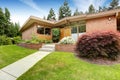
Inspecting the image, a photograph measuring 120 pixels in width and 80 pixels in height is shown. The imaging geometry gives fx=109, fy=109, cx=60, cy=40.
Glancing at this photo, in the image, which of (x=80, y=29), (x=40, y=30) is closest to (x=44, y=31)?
(x=40, y=30)

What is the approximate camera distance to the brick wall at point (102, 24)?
1064 cm

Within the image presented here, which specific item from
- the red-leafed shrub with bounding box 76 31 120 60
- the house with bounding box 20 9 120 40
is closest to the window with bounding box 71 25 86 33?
the house with bounding box 20 9 120 40

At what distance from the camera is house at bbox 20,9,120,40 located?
10.7m

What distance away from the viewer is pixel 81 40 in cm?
742

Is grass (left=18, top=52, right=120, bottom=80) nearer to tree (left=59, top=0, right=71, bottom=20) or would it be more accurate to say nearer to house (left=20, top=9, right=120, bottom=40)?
house (left=20, top=9, right=120, bottom=40)

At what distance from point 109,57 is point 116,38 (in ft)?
4.15

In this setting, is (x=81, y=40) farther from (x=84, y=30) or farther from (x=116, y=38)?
(x=84, y=30)

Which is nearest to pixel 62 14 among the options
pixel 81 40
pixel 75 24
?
pixel 75 24

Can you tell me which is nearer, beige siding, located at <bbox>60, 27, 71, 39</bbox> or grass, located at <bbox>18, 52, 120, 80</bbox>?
grass, located at <bbox>18, 52, 120, 80</bbox>

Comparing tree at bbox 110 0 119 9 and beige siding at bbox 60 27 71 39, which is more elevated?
tree at bbox 110 0 119 9

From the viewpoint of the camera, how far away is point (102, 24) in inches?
444

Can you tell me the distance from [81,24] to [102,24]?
8.51ft

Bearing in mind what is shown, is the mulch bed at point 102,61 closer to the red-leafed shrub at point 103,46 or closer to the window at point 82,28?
the red-leafed shrub at point 103,46

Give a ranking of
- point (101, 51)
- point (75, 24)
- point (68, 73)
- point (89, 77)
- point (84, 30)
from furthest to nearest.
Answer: point (75, 24)
point (84, 30)
point (101, 51)
point (68, 73)
point (89, 77)
